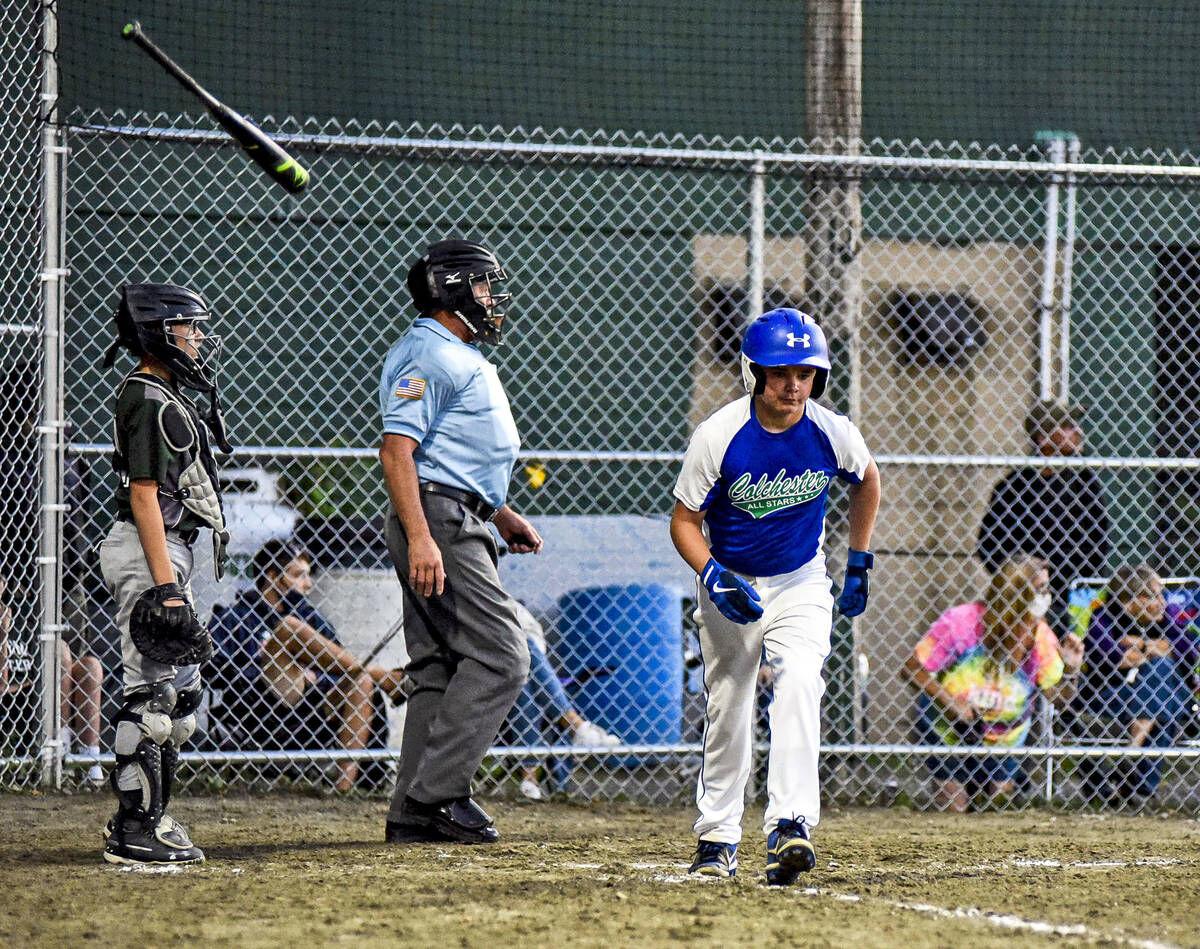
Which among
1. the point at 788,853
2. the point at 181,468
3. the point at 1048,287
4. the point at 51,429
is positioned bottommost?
the point at 788,853

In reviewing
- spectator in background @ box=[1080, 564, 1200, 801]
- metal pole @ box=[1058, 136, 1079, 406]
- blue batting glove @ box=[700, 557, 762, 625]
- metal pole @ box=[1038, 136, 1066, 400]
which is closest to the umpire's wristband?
blue batting glove @ box=[700, 557, 762, 625]

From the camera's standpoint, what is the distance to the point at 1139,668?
8.38 m

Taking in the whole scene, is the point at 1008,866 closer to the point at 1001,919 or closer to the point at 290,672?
the point at 1001,919

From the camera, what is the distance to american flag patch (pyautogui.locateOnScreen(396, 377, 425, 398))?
5898 mm

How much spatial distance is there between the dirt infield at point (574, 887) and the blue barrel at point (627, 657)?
1.29 m

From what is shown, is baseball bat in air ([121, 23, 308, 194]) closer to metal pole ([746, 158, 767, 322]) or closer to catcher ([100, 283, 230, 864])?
catcher ([100, 283, 230, 864])

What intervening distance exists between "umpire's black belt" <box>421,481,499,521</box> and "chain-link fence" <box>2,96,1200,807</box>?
1.46 meters

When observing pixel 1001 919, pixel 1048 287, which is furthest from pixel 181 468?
pixel 1048 287

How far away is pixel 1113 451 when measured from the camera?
39.7 ft

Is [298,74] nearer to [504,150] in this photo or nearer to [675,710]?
[504,150]

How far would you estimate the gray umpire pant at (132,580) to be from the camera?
17.4ft

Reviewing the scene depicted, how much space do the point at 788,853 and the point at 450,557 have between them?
1.69 meters

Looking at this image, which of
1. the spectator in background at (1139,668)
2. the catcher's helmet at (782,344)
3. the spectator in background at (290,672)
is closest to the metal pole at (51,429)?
the spectator in background at (290,672)

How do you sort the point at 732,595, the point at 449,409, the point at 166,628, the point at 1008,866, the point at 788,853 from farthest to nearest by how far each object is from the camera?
the point at 449,409, the point at 1008,866, the point at 166,628, the point at 732,595, the point at 788,853
